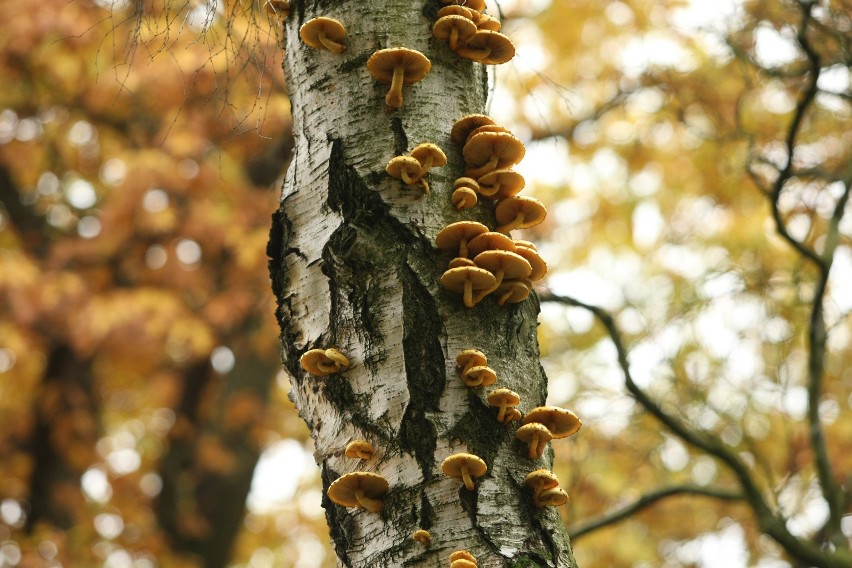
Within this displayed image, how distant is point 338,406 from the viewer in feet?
6.95

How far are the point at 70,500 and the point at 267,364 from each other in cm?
276

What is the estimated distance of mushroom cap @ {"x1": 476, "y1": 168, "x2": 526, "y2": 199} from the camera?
7.61ft

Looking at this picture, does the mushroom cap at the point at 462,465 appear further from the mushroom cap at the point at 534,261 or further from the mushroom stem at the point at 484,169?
the mushroom stem at the point at 484,169

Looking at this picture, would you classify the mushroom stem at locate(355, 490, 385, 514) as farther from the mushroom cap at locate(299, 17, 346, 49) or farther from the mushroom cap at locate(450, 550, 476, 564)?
the mushroom cap at locate(299, 17, 346, 49)

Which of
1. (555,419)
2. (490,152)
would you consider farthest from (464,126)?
(555,419)

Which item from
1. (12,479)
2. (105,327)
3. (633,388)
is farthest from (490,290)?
(12,479)

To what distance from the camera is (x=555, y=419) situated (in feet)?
6.91

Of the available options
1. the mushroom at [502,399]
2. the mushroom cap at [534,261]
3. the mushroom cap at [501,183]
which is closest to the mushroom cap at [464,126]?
the mushroom cap at [501,183]

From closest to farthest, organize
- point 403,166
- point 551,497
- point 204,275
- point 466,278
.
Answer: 1. point 551,497
2. point 466,278
3. point 403,166
4. point 204,275

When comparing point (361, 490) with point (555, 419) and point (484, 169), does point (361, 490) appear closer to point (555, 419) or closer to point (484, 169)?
point (555, 419)

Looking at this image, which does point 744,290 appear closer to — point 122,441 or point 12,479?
point 12,479

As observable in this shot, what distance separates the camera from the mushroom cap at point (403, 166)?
2.14m

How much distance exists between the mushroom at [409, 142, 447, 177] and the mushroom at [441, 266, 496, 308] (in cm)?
31

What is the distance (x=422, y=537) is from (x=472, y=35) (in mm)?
1474
